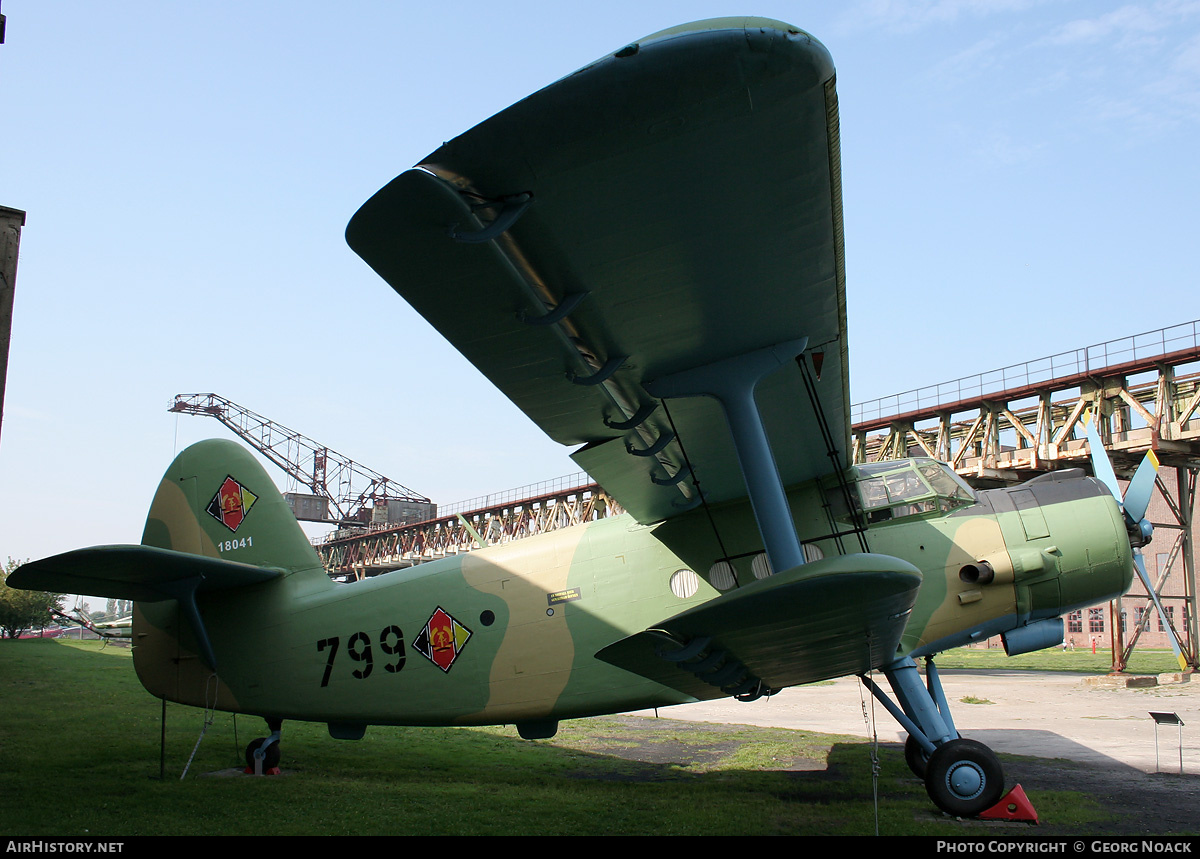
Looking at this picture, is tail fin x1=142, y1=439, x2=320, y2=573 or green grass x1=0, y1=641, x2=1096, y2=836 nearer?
green grass x1=0, y1=641, x2=1096, y2=836

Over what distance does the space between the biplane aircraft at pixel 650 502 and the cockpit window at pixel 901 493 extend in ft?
0.10

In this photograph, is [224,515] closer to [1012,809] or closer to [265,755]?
[265,755]

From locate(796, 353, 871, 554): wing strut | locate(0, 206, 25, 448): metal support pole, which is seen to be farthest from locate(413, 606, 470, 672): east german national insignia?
locate(0, 206, 25, 448): metal support pole

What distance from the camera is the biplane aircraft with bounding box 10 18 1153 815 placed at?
131 inches

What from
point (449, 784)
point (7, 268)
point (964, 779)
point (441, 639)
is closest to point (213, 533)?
point (441, 639)

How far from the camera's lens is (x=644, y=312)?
15.9ft

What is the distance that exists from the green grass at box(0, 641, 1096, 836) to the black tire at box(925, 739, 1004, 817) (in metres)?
0.21

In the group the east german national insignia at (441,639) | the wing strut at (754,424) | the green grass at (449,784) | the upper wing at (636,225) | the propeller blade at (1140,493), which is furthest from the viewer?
the east german national insignia at (441,639)

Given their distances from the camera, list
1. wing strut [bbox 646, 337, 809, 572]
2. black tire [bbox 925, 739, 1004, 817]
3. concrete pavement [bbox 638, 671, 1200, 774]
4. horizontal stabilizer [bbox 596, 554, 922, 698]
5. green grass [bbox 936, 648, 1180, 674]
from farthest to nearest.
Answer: green grass [bbox 936, 648, 1180, 674]
concrete pavement [bbox 638, 671, 1200, 774]
black tire [bbox 925, 739, 1004, 817]
wing strut [bbox 646, 337, 809, 572]
horizontal stabilizer [bbox 596, 554, 922, 698]

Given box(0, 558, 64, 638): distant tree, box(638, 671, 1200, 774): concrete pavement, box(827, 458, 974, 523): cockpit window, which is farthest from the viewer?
box(0, 558, 64, 638): distant tree

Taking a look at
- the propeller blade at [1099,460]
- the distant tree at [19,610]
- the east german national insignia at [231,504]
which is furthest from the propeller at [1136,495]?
the distant tree at [19,610]

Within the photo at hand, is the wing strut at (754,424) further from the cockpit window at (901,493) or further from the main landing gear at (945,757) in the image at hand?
the main landing gear at (945,757)

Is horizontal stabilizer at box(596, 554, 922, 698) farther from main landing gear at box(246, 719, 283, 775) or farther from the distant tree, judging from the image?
the distant tree

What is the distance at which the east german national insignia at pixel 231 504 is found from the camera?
1003 centimetres
